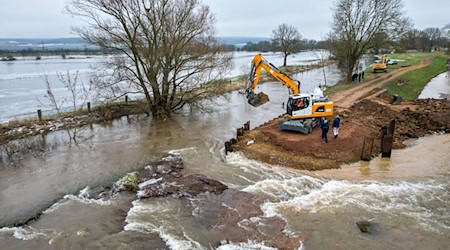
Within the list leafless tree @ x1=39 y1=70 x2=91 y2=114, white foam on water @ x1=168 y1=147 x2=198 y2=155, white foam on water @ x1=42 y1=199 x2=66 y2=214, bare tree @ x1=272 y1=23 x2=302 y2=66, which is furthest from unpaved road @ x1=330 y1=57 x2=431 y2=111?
bare tree @ x1=272 y1=23 x2=302 y2=66

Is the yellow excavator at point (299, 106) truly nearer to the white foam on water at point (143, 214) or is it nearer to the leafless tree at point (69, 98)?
the white foam on water at point (143, 214)

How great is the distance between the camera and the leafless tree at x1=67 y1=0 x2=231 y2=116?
79.5 feet

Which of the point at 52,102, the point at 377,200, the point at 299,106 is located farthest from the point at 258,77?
the point at 52,102

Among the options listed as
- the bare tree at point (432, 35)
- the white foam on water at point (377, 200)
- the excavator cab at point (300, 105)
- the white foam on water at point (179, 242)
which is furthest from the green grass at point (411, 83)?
the bare tree at point (432, 35)

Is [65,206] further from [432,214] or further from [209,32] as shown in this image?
[209,32]

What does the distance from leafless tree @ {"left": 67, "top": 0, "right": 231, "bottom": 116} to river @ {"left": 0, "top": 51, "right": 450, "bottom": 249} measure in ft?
21.2

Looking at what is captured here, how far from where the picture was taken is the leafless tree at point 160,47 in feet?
79.5

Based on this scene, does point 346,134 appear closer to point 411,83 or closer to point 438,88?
point 411,83

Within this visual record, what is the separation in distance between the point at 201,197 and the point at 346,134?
9964 millimetres

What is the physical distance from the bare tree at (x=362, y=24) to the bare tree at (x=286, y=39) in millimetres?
33812

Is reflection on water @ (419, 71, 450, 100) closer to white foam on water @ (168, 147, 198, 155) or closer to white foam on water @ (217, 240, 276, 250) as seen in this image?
white foam on water @ (168, 147, 198, 155)

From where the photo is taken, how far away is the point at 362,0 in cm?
3941

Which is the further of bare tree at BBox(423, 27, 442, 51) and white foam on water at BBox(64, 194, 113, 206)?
bare tree at BBox(423, 27, 442, 51)

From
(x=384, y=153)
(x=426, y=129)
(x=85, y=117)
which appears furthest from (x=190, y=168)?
(x=426, y=129)
